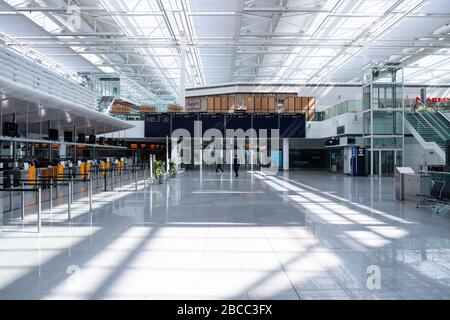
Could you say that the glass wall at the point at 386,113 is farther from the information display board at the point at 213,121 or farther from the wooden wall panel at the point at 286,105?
the information display board at the point at 213,121

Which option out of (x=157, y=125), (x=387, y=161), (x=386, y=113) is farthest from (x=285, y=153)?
(x=157, y=125)

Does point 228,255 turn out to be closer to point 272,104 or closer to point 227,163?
point 272,104

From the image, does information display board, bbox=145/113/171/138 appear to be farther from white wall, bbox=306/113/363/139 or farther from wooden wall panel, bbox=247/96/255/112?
white wall, bbox=306/113/363/139

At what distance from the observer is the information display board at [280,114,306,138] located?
35.3 metres

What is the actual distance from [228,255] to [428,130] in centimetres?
2648

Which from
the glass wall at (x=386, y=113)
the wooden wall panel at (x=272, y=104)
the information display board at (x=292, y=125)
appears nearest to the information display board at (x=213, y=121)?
the wooden wall panel at (x=272, y=104)

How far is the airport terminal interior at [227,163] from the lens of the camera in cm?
531

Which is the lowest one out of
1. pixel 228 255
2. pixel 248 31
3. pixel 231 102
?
pixel 228 255

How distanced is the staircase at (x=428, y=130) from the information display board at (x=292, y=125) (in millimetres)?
8984

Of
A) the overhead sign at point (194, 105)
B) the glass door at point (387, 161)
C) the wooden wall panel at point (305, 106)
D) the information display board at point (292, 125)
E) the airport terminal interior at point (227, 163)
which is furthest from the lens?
the overhead sign at point (194, 105)

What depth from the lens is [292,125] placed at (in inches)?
1400

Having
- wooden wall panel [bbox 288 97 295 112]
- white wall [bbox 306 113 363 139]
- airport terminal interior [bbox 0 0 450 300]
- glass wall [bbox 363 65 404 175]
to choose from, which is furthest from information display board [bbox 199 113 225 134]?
glass wall [bbox 363 65 404 175]

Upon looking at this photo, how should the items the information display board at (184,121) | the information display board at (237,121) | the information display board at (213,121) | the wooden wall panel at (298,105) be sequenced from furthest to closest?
the wooden wall panel at (298,105)
the information display board at (237,121)
the information display board at (213,121)
the information display board at (184,121)

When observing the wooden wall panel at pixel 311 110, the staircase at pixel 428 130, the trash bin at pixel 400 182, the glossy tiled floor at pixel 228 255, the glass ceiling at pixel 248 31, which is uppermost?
the glass ceiling at pixel 248 31
